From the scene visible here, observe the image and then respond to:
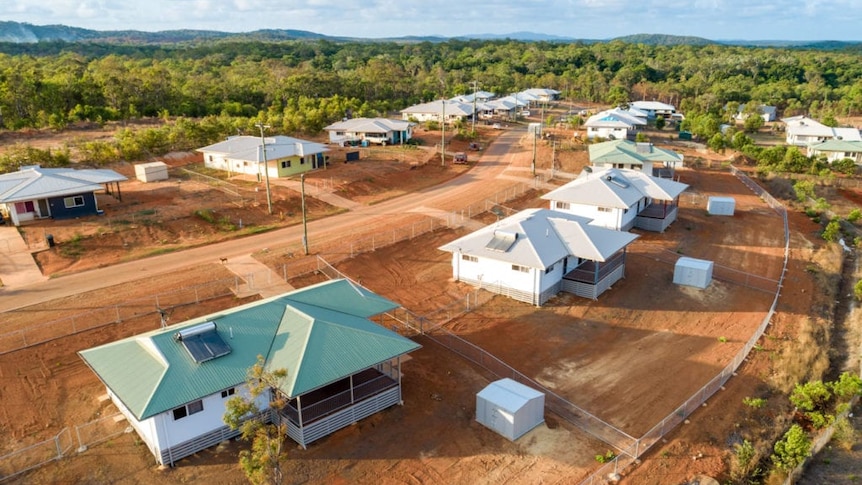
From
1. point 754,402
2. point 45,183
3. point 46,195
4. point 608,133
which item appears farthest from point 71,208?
point 608,133

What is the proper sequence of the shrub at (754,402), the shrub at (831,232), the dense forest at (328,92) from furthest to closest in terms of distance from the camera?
the dense forest at (328,92), the shrub at (831,232), the shrub at (754,402)

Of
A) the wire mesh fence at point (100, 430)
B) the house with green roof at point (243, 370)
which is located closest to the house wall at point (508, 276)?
the house with green roof at point (243, 370)

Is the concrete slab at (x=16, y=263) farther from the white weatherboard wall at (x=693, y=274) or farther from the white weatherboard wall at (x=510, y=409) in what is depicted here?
the white weatherboard wall at (x=693, y=274)

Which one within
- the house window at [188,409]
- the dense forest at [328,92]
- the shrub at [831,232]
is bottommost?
the shrub at [831,232]

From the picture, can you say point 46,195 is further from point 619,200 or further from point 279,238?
point 619,200

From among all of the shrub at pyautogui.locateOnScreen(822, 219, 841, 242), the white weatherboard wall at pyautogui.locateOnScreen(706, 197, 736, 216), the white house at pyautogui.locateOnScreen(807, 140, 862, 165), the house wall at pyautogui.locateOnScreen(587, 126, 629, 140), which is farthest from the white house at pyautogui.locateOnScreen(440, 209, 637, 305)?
the white house at pyautogui.locateOnScreen(807, 140, 862, 165)

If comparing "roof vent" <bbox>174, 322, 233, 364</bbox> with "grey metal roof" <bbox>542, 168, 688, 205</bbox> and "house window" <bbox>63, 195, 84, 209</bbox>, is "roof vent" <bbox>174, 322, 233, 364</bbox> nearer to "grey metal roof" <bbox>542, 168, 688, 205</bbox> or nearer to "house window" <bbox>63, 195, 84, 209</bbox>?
"house window" <bbox>63, 195, 84, 209</bbox>

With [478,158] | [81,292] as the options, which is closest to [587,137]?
[478,158]
